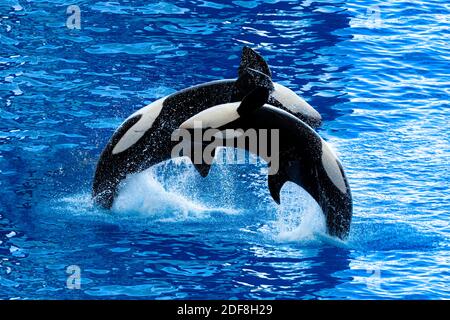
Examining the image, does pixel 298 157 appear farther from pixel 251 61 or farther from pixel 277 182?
pixel 251 61

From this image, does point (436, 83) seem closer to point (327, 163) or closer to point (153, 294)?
point (327, 163)

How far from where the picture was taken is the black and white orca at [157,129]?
9734mm

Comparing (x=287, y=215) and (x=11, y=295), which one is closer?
(x=11, y=295)

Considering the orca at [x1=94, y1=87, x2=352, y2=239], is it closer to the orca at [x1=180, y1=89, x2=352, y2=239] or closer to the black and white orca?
the orca at [x1=180, y1=89, x2=352, y2=239]

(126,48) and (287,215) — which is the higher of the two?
(126,48)

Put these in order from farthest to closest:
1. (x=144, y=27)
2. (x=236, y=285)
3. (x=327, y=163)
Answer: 1. (x=144, y=27)
2. (x=327, y=163)
3. (x=236, y=285)

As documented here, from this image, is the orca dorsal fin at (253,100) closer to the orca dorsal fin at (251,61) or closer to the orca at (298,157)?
the orca at (298,157)

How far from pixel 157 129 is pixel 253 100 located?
4.07 feet

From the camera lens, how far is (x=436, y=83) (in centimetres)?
1345

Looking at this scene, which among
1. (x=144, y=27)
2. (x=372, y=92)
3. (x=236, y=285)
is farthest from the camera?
(x=144, y=27)

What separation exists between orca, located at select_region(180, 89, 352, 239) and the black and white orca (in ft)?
1.65

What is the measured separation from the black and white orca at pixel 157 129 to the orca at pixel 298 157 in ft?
1.65

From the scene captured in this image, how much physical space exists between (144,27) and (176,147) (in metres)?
5.16
